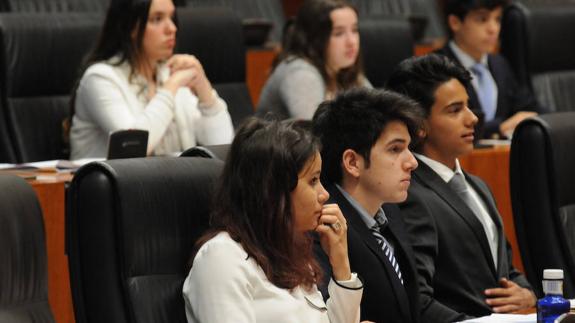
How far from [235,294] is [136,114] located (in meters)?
1.71

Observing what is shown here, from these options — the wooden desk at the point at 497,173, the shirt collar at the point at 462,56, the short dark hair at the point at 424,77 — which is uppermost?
the short dark hair at the point at 424,77

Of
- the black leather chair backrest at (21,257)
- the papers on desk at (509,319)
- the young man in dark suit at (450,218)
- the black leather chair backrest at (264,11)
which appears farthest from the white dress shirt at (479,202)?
the black leather chair backrest at (264,11)

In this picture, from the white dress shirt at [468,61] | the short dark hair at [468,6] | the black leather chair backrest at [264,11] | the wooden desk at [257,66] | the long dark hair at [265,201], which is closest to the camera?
the long dark hair at [265,201]

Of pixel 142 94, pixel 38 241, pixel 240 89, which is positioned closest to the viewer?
pixel 38 241

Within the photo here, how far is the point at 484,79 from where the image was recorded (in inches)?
189

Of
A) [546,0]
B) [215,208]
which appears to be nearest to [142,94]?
[215,208]

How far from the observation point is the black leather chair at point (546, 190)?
9.81 ft

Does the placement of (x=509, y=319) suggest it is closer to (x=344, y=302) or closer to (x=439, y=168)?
(x=344, y=302)

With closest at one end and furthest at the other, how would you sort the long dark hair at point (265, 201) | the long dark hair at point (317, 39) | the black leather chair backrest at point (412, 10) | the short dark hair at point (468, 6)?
1. the long dark hair at point (265, 201)
2. the long dark hair at point (317, 39)
3. the short dark hair at point (468, 6)
4. the black leather chair backrest at point (412, 10)

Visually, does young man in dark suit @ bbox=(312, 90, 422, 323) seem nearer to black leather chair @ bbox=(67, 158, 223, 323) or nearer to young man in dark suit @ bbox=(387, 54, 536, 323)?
young man in dark suit @ bbox=(387, 54, 536, 323)

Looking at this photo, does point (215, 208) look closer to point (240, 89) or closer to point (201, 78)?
point (201, 78)

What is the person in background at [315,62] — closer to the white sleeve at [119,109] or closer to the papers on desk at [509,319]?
the white sleeve at [119,109]

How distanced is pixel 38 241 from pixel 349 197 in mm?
741

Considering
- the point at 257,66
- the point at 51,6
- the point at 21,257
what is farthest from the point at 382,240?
the point at 257,66
